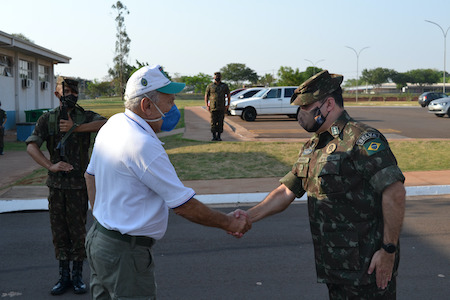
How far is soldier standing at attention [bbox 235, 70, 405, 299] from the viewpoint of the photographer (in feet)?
9.26

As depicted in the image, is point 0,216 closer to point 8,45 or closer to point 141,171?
point 141,171

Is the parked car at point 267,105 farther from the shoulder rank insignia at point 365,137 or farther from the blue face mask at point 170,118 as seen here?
the shoulder rank insignia at point 365,137

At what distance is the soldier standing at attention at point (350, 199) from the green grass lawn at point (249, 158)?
821 cm

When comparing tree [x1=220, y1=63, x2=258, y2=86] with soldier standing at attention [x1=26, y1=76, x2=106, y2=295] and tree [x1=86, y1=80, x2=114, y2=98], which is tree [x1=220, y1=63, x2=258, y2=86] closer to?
tree [x1=86, y1=80, x2=114, y2=98]

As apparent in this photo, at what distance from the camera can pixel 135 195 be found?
276 centimetres

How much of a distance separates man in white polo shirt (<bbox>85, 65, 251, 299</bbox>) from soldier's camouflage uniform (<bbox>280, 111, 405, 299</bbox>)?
0.64 meters

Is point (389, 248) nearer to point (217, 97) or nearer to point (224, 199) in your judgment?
point (224, 199)

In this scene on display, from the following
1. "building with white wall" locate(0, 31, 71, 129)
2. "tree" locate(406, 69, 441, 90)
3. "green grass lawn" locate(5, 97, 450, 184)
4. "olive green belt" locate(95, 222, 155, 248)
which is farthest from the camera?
"tree" locate(406, 69, 441, 90)

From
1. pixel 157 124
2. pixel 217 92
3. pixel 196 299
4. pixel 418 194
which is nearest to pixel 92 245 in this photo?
pixel 157 124

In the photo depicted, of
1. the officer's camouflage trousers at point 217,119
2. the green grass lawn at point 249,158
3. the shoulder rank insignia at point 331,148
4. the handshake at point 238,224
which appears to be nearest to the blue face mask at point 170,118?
the handshake at point 238,224

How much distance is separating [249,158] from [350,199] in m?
10.3

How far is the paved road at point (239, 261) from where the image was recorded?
16.4ft

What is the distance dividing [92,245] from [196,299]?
2.09 m

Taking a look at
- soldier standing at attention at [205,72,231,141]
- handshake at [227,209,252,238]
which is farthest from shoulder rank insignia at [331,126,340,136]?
soldier standing at attention at [205,72,231,141]
